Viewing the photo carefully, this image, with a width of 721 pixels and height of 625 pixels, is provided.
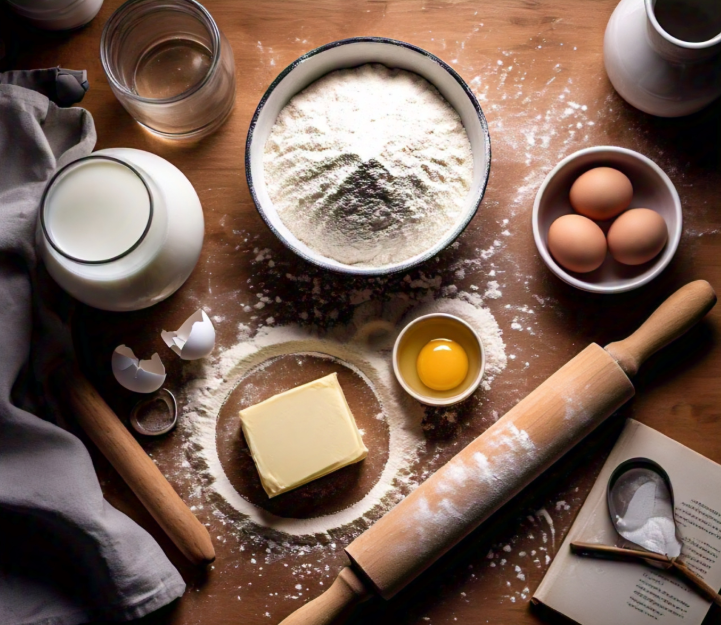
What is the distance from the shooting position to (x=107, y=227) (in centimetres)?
95

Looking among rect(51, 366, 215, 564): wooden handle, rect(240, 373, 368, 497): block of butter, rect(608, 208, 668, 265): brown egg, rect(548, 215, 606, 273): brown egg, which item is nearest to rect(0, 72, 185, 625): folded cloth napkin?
rect(51, 366, 215, 564): wooden handle

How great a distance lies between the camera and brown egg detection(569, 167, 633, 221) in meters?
1.11

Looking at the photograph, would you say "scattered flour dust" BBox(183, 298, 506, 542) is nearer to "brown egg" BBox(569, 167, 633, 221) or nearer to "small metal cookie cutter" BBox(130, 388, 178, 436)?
"small metal cookie cutter" BBox(130, 388, 178, 436)

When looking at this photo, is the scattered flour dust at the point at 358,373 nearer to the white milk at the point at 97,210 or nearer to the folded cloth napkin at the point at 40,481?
the folded cloth napkin at the point at 40,481

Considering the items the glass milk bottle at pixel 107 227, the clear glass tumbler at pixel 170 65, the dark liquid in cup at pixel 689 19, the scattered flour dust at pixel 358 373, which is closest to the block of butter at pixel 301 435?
the scattered flour dust at pixel 358 373

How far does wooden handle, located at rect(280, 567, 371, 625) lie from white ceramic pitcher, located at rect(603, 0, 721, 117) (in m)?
1.00

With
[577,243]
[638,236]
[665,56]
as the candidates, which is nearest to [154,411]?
[577,243]

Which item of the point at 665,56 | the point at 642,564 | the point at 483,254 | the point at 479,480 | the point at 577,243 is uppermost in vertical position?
the point at 665,56

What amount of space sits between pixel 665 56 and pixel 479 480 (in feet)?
2.55

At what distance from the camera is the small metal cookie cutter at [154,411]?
1178mm

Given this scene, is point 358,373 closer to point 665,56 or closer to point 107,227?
point 107,227

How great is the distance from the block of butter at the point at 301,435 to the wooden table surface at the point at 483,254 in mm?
99

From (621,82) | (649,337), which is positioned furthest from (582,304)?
(621,82)

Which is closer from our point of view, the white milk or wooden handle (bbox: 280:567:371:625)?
the white milk
